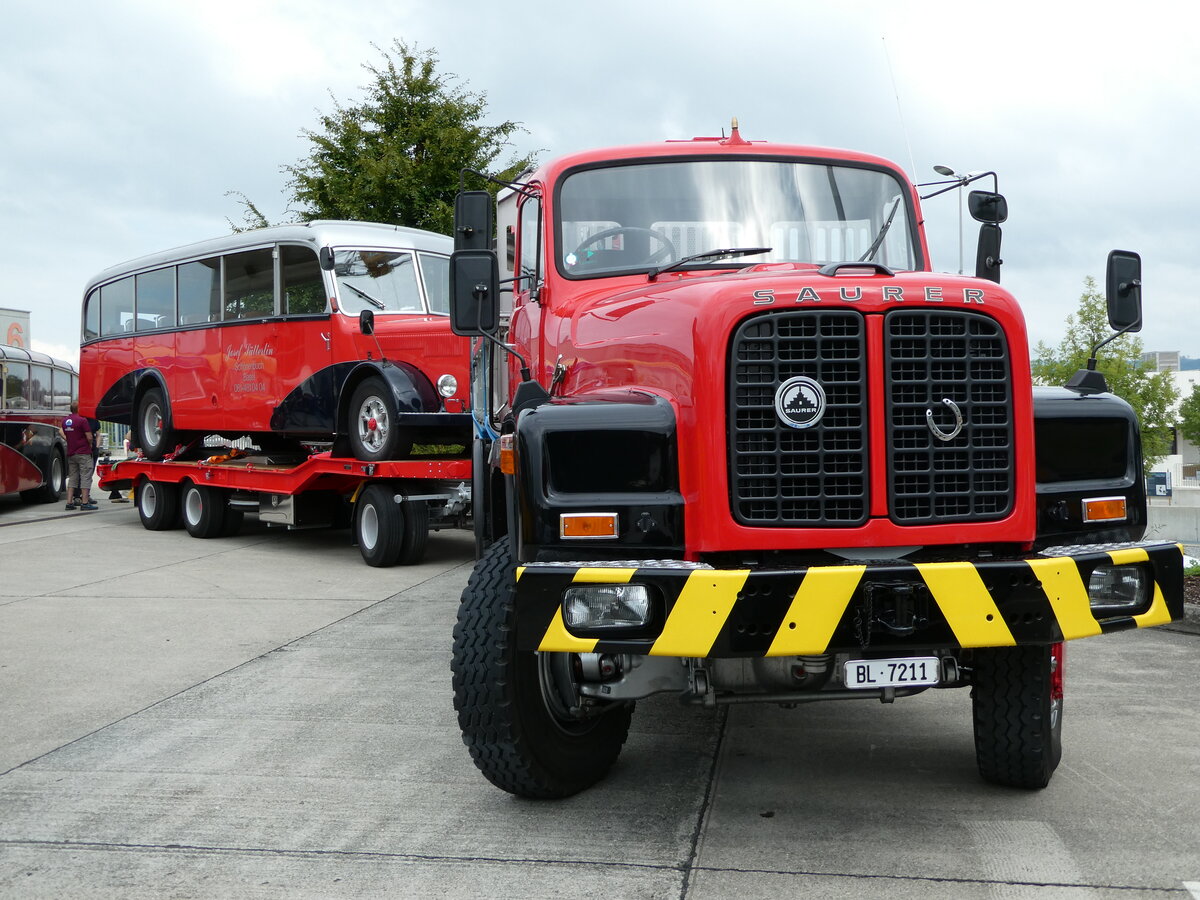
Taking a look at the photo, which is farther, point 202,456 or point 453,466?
point 202,456

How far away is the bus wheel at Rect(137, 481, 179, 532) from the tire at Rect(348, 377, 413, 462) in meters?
4.96

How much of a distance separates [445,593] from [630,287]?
5.40m

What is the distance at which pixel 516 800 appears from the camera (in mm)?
4512

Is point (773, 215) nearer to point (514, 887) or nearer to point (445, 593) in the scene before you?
point (514, 887)

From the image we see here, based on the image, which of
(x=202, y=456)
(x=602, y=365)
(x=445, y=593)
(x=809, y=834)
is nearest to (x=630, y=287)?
(x=602, y=365)

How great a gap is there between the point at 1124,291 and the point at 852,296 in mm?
1577

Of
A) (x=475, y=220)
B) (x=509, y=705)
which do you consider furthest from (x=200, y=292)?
(x=509, y=705)

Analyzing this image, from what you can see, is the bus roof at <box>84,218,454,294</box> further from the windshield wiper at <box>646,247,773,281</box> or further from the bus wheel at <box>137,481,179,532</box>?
the windshield wiper at <box>646,247,773,281</box>

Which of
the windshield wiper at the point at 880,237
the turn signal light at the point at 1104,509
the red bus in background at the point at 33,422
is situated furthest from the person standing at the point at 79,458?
the turn signal light at the point at 1104,509

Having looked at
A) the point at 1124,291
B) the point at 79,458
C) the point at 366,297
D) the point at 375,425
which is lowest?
the point at 79,458

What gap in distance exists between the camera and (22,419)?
21016 mm

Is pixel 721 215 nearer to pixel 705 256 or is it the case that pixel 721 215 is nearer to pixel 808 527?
pixel 705 256

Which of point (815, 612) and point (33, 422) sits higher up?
point (33, 422)

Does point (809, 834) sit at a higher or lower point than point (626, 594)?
lower
